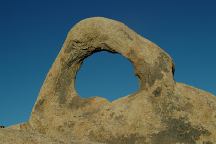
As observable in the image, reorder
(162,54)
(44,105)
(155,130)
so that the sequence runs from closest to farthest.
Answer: (155,130)
(162,54)
(44,105)

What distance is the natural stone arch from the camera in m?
13.7

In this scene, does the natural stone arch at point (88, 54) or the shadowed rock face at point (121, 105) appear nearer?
the shadowed rock face at point (121, 105)

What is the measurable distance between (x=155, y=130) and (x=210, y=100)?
206 centimetres

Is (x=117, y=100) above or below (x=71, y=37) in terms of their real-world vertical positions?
below

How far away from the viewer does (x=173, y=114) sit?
1315 centimetres

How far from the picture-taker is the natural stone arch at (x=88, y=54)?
1368 centimetres

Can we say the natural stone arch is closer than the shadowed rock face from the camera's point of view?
No

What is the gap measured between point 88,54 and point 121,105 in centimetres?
229

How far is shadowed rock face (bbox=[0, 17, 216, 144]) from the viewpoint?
13.1 meters

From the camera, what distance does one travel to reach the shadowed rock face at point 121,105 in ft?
43.0

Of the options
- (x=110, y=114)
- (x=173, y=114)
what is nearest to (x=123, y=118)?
(x=110, y=114)

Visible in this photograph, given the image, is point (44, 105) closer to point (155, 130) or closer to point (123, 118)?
point (123, 118)

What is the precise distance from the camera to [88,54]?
15.0m

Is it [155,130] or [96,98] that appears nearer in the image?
[155,130]
